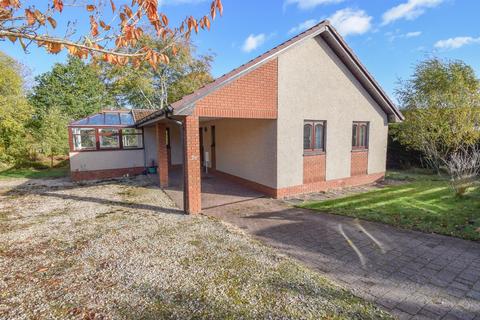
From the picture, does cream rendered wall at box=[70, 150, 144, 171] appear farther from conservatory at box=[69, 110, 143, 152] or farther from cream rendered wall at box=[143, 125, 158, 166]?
cream rendered wall at box=[143, 125, 158, 166]

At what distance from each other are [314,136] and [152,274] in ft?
25.9

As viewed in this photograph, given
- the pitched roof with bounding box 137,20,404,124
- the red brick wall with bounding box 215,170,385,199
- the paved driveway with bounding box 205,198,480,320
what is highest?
the pitched roof with bounding box 137,20,404,124

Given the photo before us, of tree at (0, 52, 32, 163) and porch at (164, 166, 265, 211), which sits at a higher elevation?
tree at (0, 52, 32, 163)

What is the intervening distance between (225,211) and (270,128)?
3.49 meters

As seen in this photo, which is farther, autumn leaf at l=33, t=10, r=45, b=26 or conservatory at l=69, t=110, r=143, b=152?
conservatory at l=69, t=110, r=143, b=152

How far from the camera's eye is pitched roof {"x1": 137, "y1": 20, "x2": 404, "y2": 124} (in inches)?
283

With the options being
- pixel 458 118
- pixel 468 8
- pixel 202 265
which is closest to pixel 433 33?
pixel 468 8

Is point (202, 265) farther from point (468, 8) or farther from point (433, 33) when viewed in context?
point (433, 33)

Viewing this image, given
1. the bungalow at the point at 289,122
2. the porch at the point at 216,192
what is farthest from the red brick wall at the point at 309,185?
the porch at the point at 216,192

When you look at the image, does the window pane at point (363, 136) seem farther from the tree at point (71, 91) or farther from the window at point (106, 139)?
the tree at point (71, 91)

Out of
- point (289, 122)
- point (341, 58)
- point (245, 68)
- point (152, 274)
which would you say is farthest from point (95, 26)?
point (341, 58)

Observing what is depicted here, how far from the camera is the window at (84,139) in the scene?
13.6 metres

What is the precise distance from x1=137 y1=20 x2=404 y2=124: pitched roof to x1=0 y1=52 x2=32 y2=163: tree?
13151mm

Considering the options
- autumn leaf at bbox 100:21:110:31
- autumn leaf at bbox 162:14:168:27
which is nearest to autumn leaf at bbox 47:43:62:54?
autumn leaf at bbox 100:21:110:31
